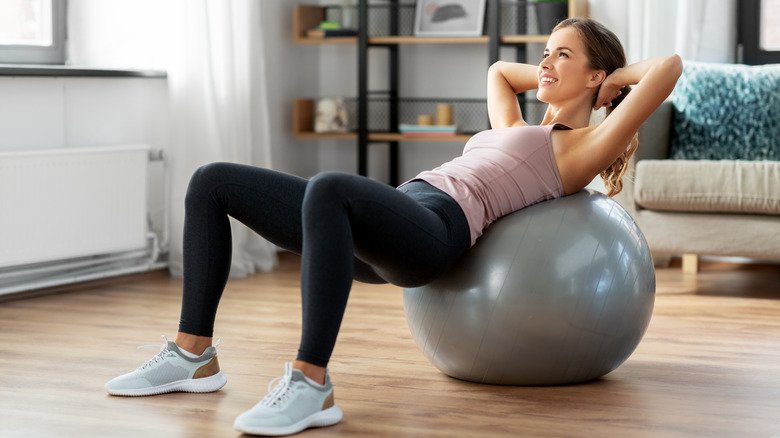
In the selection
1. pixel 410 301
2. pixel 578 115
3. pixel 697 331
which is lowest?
pixel 697 331

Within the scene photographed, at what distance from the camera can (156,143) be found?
452cm

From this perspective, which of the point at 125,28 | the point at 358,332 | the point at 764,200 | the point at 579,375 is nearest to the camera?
the point at 579,375

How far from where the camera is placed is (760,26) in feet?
15.9

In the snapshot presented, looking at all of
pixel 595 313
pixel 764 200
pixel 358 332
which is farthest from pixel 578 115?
pixel 764 200

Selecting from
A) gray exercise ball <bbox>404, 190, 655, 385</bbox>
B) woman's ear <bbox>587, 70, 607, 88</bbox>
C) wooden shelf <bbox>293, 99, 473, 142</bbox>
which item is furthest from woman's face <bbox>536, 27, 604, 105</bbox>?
wooden shelf <bbox>293, 99, 473, 142</bbox>

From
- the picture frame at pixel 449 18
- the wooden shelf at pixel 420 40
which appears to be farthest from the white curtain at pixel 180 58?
the picture frame at pixel 449 18

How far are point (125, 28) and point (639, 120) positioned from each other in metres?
2.60

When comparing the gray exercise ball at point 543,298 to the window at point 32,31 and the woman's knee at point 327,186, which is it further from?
the window at point 32,31

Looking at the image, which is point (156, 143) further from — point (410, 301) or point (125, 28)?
point (410, 301)

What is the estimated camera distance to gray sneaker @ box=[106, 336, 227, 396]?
7.92ft

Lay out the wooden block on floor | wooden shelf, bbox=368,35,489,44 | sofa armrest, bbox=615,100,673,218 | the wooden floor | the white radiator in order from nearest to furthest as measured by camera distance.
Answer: the wooden floor, the white radiator, sofa armrest, bbox=615,100,673,218, the wooden block on floor, wooden shelf, bbox=368,35,489,44

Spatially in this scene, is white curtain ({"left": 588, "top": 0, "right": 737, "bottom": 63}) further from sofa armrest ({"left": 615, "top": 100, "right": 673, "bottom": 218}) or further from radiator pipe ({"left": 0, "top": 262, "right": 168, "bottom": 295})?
radiator pipe ({"left": 0, "top": 262, "right": 168, "bottom": 295})

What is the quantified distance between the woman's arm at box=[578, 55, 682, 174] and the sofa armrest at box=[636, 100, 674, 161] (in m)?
1.92

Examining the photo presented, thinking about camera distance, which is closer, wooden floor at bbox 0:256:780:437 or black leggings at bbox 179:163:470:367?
black leggings at bbox 179:163:470:367
